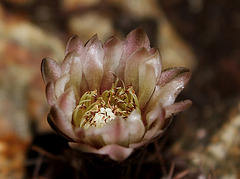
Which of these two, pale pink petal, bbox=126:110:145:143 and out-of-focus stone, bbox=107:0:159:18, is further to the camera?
out-of-focus stone, bbox=107:0:159:18

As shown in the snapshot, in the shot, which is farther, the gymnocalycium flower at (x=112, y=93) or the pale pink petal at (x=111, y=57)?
the pale pink petal at (x=111, y=57)

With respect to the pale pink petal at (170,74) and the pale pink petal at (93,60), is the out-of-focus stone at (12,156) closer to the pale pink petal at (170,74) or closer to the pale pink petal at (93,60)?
the pale pink petal at (93,60)

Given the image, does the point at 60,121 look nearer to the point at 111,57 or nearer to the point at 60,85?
the point at 60,85

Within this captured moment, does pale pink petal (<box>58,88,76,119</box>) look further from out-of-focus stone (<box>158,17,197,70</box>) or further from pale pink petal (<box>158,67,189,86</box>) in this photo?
out-of-focus stone (<box>158,17,197,70</box>)

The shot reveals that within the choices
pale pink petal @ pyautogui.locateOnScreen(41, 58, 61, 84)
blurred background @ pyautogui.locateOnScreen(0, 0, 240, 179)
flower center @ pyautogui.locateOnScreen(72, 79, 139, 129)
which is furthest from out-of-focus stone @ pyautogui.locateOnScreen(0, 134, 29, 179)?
pale pink petal @ pyautogui.locateOnScreen(41, 58, 61, 84)

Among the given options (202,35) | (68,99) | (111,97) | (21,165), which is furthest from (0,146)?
(202,35)

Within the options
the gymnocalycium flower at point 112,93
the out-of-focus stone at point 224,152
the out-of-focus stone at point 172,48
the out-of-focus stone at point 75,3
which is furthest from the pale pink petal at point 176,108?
the out-of-focus stone at point 75,3
